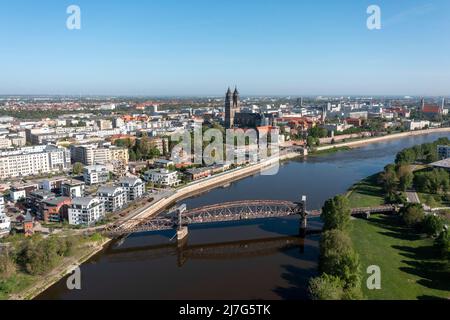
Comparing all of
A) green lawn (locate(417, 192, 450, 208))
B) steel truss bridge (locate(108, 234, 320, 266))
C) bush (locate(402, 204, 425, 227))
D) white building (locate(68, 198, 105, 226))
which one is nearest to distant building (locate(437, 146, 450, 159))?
green lawn (locate(417, 192, 450, 208))

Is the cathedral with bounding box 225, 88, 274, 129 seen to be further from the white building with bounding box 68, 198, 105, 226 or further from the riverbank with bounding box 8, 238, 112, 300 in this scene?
the riverbank with bounding box 8, 238, 112, 300

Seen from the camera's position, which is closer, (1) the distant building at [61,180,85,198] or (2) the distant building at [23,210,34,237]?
(2) the distant building at [23,210,34,237]

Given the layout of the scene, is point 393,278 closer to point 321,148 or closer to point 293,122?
point 321,148

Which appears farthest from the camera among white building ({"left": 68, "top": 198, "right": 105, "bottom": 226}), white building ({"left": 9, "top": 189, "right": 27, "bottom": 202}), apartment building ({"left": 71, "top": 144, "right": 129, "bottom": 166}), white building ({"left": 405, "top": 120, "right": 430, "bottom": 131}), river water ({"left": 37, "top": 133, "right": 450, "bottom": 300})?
white building ({"left": 405, "top": 120, "right": 430, "bottom": 131})

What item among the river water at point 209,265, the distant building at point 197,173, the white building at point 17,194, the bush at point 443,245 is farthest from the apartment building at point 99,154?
the bush at point 443,245

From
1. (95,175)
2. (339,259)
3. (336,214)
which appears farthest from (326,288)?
(95,175)

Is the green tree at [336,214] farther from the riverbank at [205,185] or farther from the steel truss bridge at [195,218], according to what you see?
the riverbank at [205,185]
